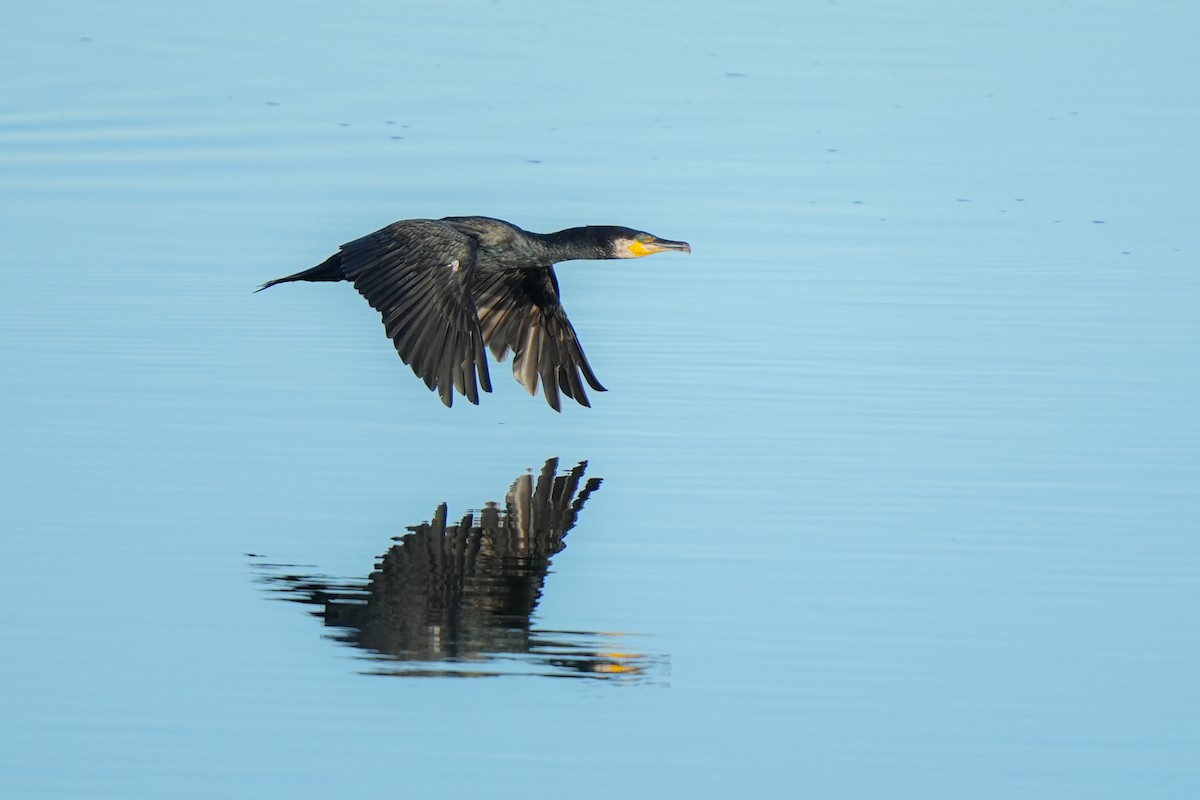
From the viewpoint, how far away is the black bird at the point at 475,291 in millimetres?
9406

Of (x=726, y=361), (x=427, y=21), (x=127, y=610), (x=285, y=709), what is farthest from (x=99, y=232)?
(x=427, y=21)

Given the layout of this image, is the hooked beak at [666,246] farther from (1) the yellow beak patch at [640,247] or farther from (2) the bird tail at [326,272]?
(2) the bird tail at [326,272]

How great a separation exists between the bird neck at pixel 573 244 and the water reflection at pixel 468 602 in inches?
93.8

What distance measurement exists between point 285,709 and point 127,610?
1057mm

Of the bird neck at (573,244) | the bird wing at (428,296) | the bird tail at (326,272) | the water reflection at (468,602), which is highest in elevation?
the bird neck at (573,244)

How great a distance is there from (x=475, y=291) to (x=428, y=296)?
1.55 m

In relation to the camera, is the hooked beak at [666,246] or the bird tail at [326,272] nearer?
the bird tail at [326,272]

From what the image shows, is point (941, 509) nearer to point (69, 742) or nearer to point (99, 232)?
point (69, 742)

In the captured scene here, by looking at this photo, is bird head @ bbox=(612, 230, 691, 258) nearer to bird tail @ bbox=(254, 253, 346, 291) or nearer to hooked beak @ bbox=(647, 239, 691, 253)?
hooked beak @ bbox=(647, 239, 691, 253)

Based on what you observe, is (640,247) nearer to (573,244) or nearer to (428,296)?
(573,244)

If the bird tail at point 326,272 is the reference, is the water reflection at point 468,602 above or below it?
below

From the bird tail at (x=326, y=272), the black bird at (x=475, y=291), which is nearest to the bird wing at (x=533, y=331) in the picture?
the black bird at (x=475, y=291)

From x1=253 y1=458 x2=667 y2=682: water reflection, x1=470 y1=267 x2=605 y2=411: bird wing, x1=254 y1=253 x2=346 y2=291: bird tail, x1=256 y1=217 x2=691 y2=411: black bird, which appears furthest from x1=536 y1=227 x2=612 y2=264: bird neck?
x1=253 y1=458 x2=667 y2=682: water reflection

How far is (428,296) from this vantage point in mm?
9625
